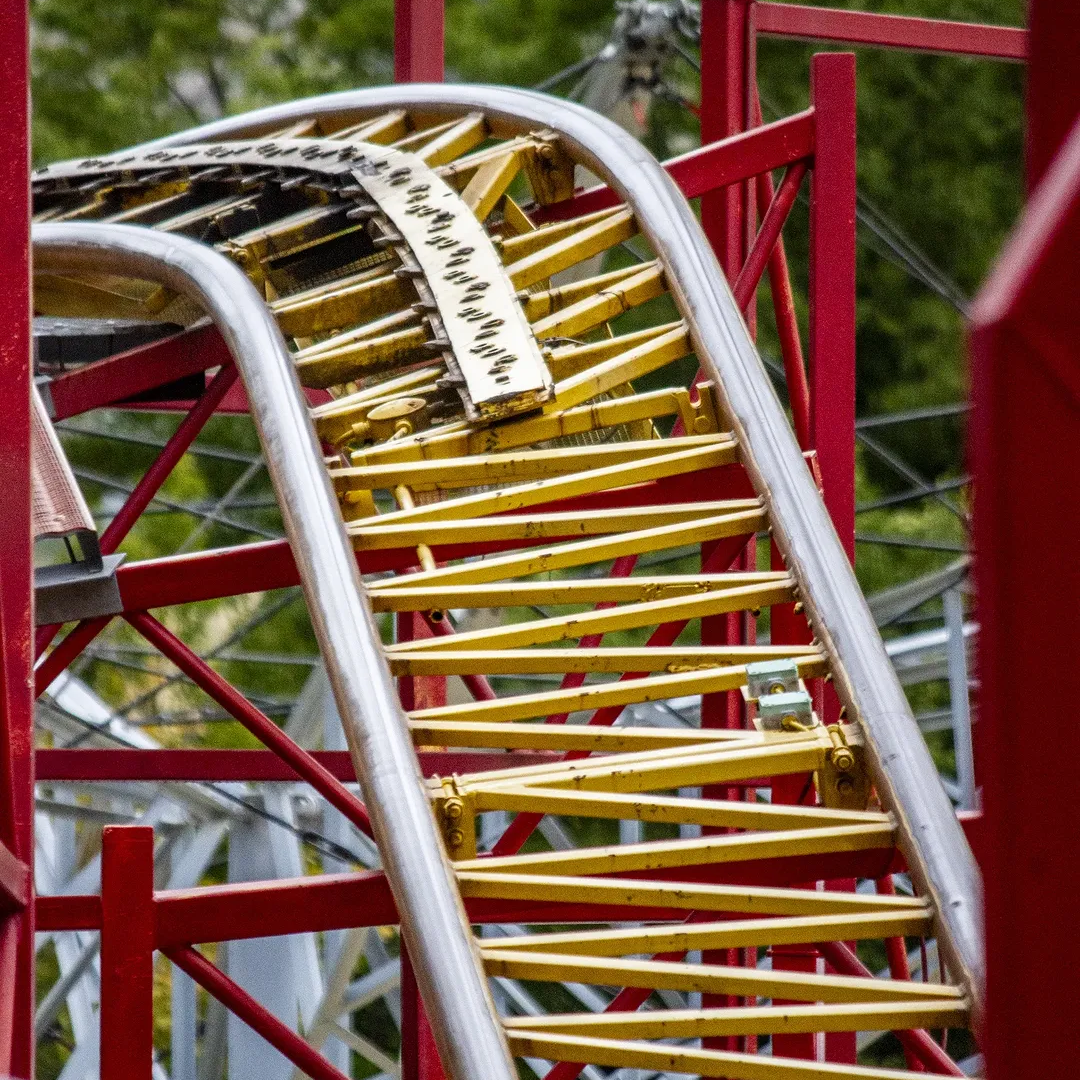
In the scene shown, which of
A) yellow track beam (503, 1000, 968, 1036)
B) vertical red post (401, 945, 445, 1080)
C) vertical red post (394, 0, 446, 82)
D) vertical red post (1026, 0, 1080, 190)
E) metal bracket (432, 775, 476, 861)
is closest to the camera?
vertical red post (1026, 0, 1080, 190)

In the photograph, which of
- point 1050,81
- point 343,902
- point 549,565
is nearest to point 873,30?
point 549,565

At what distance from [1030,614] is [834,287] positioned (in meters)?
6.14

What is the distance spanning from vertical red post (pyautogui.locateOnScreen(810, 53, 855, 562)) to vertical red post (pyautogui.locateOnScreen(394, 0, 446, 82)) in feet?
10.3

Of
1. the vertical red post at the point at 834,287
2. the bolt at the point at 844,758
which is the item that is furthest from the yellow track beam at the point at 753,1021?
the vertical red post at the point at 834,287

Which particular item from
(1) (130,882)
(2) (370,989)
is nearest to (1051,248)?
(1) (130,882)

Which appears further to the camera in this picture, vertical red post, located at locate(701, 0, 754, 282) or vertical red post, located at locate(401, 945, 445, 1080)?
vertical red post, located at locate(701, 0, 754, 282)

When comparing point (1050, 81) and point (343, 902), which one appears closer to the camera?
point (1050, 81)

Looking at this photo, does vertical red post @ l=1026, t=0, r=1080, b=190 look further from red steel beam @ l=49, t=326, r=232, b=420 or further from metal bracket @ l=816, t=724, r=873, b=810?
red steel beam @ l=49, t=326, r=232, b=420

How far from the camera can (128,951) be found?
19.6 ft

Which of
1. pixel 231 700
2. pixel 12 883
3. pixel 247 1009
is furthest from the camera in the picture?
pixel 231 700

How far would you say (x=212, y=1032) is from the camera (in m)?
15.1

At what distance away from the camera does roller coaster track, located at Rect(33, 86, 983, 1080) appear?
588cm

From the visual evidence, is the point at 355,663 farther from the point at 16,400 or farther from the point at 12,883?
the point at 12,883

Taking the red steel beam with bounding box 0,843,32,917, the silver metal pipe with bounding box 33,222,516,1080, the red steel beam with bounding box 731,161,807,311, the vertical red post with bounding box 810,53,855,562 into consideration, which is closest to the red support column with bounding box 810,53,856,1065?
the vertical red post with bounding box 810,53,855,562
